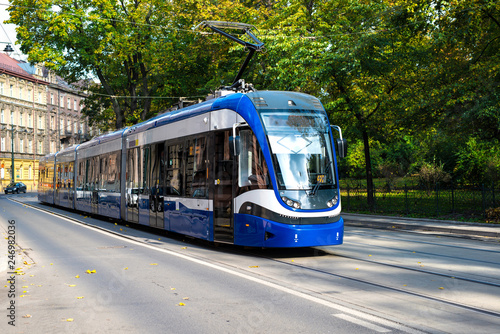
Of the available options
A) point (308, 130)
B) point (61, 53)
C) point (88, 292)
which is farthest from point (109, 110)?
point (88, 292)

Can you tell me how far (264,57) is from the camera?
83.1ft

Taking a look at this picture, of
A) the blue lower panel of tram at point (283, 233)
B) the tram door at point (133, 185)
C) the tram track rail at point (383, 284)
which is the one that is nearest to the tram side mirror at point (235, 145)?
the blue lower panel of tram at point (283, 233)

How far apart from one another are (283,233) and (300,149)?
1.69 m

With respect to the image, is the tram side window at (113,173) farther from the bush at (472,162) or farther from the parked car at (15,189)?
the parked car at (15,189)

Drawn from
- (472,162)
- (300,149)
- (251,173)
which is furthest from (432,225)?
(472,162)

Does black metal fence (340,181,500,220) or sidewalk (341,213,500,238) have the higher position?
black metal fence (340,181,500,220)

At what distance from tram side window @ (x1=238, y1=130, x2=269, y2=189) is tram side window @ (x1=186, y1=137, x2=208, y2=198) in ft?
4.76

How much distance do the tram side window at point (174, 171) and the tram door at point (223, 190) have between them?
2.07m

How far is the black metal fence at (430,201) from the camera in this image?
19594 millimetres

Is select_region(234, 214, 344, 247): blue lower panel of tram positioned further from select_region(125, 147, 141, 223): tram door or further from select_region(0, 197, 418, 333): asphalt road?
select_region(125, 147, 141, 223): tram door

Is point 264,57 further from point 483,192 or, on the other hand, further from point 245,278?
point 245,278

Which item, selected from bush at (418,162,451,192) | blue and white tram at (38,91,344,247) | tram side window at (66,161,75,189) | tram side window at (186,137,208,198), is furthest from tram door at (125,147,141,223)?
bush at (418,162,451,192)

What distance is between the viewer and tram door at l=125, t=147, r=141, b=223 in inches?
659

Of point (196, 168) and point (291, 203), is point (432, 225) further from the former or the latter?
point (291, 203)
